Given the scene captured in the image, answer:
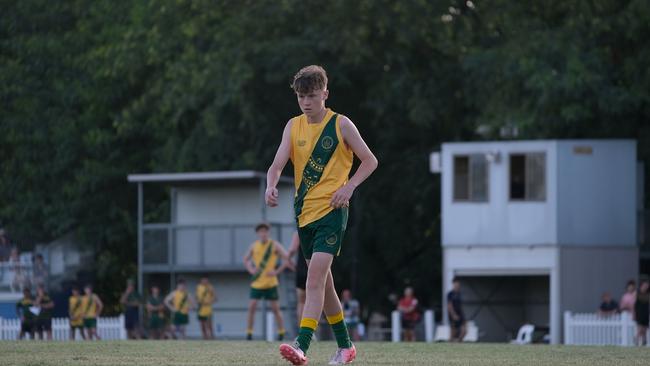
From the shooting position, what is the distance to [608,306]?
3362 cm

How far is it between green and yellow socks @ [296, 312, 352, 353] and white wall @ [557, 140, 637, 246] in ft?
83.8

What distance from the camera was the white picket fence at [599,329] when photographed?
30.8 meters

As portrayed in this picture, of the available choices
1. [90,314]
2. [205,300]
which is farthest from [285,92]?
[90,314]

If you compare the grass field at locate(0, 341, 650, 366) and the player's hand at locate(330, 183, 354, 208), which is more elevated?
the player's hand at locate(330, 183, 354, 208)

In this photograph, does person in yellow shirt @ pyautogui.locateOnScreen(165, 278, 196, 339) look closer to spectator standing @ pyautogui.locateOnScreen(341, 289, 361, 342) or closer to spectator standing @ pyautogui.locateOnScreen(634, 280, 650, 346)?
spectator standing @ pyautogui.locateOnScreen(341, 289, 361, 342)

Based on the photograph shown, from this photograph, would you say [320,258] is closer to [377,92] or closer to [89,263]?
[377,92]

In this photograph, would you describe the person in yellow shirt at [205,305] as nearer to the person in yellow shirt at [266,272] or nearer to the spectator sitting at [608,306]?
the spectator sitting at [608,306]

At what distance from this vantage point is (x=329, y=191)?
10695 millimetres

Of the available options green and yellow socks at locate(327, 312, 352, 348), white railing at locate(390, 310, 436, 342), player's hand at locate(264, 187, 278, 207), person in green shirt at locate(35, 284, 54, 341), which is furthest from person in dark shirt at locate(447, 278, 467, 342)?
player's hand at locate(264, 187, 278, 207)

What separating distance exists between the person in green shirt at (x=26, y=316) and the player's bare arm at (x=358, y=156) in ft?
82.8

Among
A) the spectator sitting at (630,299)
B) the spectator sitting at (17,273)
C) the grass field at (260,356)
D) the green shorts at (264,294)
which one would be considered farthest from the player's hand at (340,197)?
the spectator sitting at (17,273)

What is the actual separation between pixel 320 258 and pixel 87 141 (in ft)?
106

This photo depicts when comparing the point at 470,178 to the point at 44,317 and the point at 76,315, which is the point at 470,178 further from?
the point at 44,317

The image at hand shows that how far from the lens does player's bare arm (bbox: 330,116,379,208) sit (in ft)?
34.8
